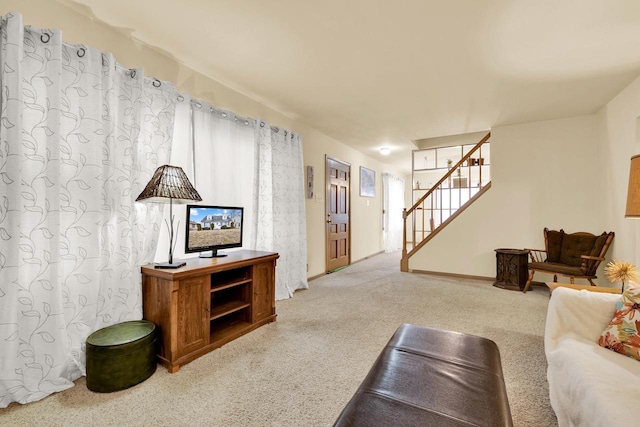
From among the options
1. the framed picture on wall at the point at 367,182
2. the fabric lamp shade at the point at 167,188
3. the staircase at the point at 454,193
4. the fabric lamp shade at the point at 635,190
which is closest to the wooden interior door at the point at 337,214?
the framed picture on wall at the point at 367,182

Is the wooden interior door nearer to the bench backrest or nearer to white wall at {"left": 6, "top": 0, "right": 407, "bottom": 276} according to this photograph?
white wall at {"left": 6, "top": 0, "right": 407, "bottom": 276}

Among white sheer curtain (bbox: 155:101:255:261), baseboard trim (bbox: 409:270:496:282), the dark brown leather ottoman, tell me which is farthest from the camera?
baseboard trim (bbox: 409:270:496:282)

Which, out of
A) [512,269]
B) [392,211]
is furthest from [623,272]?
[392,211]

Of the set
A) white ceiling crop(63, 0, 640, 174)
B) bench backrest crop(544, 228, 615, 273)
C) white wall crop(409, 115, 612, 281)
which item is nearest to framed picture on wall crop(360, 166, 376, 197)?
white wall crop(409, 115, 612, 281)

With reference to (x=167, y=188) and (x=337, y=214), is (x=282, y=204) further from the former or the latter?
(x=337, y=214)

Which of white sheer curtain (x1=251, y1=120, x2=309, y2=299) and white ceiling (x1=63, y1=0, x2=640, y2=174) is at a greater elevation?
white ceiling (x1=63, y1=0, x2=640, y2=174)

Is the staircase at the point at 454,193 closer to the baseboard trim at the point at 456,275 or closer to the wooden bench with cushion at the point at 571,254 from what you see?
the baseboard trim at the point at 456,275

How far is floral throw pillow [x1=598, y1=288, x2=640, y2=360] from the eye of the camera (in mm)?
1433

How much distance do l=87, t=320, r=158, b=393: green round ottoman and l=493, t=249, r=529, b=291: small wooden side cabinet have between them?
4.57 m

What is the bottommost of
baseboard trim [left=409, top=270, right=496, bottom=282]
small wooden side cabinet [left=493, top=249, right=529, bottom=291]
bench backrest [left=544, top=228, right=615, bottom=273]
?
baseboard trim [left=409, top=270, right=496, bottom=282]

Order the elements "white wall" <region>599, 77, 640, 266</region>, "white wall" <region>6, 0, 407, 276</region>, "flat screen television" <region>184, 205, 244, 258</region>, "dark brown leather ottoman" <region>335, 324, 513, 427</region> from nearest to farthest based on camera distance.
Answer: "dark brown leather ottoman" <region>335, 324, 513, 427</region> < "white wall" <region>6, 0, 407, 276</region> < "flat screen television" <region>184, 205, 244, 258</region> < "white wall" <region>599, 77, 640, 266</region>

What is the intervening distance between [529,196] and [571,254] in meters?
1.03

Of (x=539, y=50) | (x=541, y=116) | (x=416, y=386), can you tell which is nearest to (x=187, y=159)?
(x=416, y=386)

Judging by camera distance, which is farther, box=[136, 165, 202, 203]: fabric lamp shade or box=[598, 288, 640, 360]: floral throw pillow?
box=[136, 165, 202, 203]: fabric lamp shade
